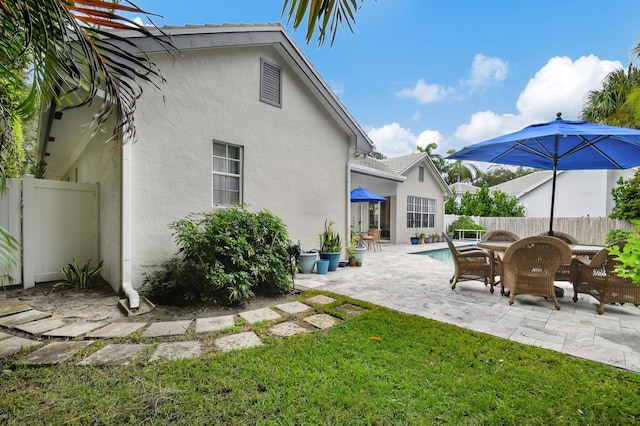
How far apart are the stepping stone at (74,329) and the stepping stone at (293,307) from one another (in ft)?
7.64

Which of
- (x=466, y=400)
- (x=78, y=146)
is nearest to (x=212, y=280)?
(x=466, y=400)

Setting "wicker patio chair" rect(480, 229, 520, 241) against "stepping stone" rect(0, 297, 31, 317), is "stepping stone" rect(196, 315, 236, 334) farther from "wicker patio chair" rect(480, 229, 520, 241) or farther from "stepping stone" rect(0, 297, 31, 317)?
"wicker patio chair" rect(480, 229, 520, 241)

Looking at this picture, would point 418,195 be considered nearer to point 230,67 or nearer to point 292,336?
point 230,67

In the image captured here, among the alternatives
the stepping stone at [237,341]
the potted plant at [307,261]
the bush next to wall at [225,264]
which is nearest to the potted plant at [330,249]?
the potted plant at [307,261]

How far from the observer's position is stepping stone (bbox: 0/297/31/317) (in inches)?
151

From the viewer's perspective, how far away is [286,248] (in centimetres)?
545

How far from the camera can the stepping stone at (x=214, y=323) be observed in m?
3.44

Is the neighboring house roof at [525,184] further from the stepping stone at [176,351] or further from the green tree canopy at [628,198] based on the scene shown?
the stepping stone at [176,351]

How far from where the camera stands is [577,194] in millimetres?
18781

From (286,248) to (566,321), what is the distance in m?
4.42

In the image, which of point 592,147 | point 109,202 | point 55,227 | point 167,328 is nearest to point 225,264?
point 167,328

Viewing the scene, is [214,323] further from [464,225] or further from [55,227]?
[464,225]

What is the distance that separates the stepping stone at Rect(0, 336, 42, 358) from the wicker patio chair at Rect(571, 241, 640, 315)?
7121 mm

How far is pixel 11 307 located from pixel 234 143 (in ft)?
14.5
